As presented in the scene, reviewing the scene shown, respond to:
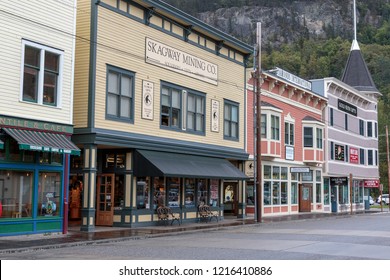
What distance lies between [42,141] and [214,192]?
1314 centimetres

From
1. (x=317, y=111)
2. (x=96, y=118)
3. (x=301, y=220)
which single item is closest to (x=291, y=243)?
(x=96, y=118)

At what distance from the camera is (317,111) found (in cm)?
4325

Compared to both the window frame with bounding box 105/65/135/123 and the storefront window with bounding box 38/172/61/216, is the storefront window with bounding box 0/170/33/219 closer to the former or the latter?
the storefront window with bounding box 38/172/61/216

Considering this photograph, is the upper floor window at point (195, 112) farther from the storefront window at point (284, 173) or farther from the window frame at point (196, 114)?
the storefront window at point (284, 173)

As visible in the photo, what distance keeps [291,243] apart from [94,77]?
387 inches

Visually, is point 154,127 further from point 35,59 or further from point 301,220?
point 301,220

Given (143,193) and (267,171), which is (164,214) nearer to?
(143,193)

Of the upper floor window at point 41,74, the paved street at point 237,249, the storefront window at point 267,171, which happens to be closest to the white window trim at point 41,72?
the upper floor window at point 41,74

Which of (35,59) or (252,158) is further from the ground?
(35,59)

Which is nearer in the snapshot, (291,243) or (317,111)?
(291,243)

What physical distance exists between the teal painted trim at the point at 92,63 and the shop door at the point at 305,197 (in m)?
23.3

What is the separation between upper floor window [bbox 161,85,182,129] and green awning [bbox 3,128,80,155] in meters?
6.57

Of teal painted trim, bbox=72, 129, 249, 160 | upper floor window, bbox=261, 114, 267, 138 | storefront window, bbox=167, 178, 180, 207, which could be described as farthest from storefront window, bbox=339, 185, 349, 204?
storefront window, bbox=167, 178, 180, 207

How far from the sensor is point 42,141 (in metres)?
18.3
